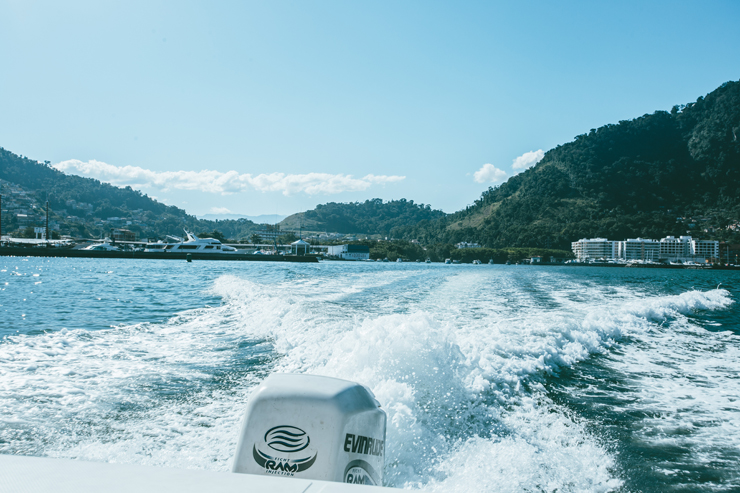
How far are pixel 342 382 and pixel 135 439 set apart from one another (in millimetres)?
2349

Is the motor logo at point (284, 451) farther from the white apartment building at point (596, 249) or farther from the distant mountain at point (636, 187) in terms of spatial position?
the distant mountain at point (636, 187)

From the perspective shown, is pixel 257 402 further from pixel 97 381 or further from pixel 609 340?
pixel 609 340

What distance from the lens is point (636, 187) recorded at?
12212 centimetres

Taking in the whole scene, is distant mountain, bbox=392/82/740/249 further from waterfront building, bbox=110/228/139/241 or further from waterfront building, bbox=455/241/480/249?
waterfront building, bbox=110/228/139/241

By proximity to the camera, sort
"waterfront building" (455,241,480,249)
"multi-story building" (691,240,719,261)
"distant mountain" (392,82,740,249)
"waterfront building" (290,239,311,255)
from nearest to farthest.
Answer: "waterfront building" (290,239,311,255) → "multi-story building" (691,240,719,261) → "distant mountain" (392,82,740,249) → "waterfront building" (455,241,480,249)

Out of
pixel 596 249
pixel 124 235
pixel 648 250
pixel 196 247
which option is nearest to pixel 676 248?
pixel 648 250

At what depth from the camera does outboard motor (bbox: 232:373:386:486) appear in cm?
227

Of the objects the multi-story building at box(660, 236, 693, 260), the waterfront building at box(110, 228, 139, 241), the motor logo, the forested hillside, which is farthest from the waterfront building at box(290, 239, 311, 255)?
the motor logo

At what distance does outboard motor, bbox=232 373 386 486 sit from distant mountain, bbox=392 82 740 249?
386 feet

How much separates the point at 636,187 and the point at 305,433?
472 ft

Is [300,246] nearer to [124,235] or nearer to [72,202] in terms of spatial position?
[124,235]

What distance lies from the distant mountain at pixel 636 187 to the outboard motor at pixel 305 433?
118 meters

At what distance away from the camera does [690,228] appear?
108500 millimetres

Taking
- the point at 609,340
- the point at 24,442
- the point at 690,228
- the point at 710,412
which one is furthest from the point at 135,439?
the point at 690,228
